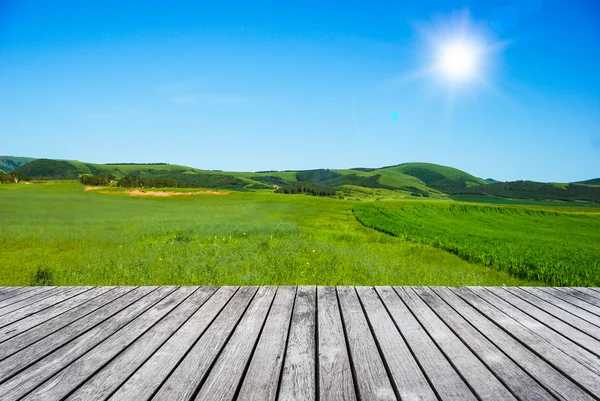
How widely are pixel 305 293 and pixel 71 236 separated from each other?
47.0 feet

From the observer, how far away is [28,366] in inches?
104

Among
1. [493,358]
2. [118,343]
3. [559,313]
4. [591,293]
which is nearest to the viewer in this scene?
[493,358]

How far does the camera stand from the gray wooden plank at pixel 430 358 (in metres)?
2.29

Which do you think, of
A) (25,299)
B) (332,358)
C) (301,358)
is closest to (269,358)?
(301,358)

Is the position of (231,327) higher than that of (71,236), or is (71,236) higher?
(231,327)

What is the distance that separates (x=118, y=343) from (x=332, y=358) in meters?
2.07

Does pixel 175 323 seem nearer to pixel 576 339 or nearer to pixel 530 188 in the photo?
pixel 576 339

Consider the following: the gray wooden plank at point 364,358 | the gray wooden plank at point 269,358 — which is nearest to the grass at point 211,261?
the gray wooden plank at point 269,358

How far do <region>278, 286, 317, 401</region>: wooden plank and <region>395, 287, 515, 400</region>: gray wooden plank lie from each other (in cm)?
120

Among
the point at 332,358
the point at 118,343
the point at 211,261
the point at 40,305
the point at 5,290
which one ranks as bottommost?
the point at 211,261

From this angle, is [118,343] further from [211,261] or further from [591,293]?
[211,261]

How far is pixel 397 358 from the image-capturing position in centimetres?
278

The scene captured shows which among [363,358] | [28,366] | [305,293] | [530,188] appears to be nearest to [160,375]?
[28,366]

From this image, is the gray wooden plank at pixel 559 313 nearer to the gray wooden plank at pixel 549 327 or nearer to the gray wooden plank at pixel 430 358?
the gray wooden plank at pixel 549 327
